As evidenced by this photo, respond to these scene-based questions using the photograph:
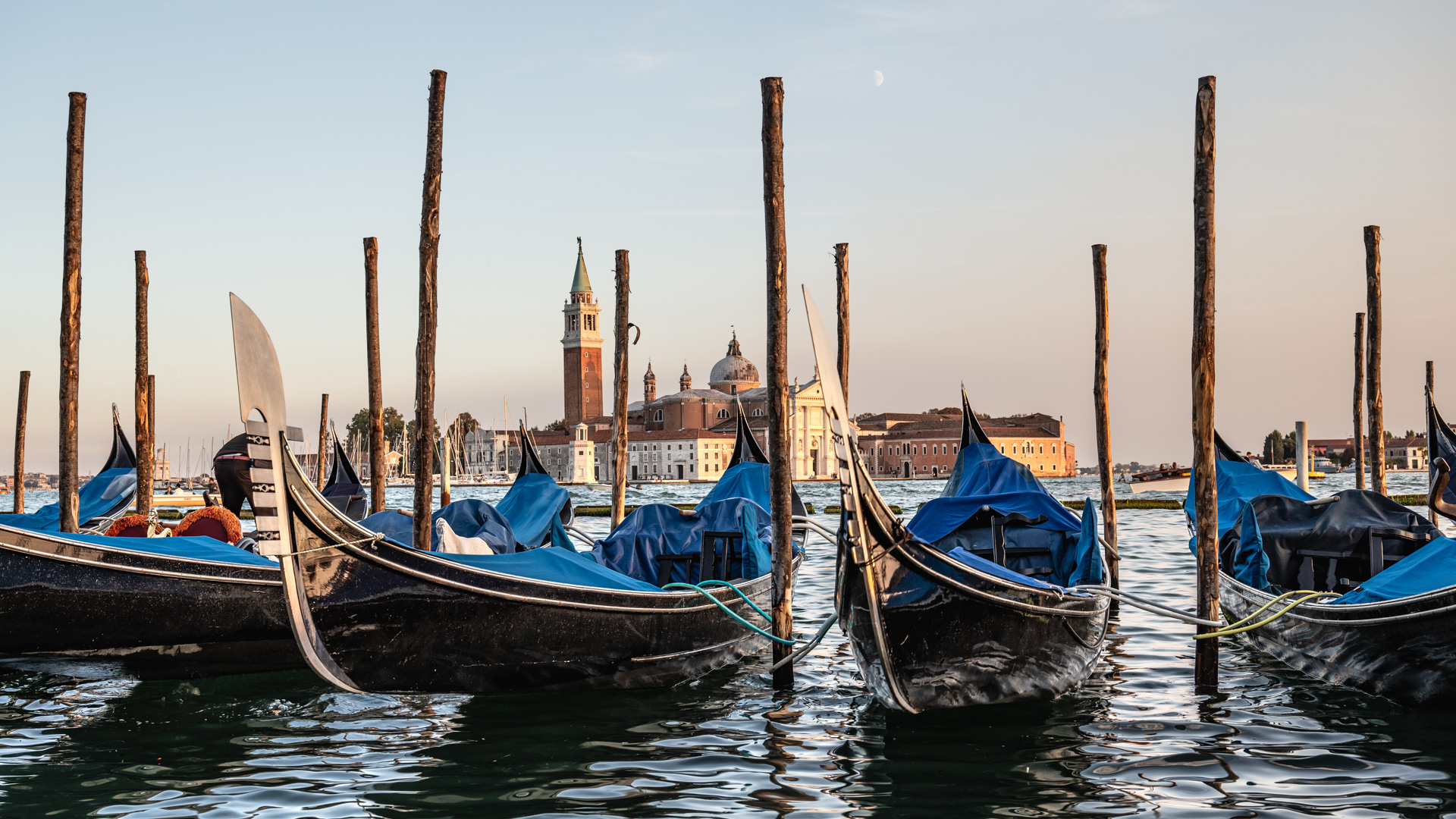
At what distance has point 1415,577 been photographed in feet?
16.5

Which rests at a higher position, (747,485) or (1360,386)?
(1360,386)

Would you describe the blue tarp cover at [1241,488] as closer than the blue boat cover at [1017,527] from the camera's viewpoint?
No

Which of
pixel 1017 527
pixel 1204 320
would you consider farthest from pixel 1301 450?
pixel 1204 320

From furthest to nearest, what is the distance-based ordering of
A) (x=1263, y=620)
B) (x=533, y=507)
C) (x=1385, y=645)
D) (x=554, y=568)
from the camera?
(x=533, y=507), (x=1263, y=620), (x=554, y=568), (x=1385, y=645)

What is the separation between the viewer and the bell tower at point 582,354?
236 feet

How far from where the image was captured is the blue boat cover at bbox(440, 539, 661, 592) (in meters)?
4.99

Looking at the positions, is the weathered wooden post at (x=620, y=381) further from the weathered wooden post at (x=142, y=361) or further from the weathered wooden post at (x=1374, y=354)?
the weathered wooden post at (x=1374, y=354)

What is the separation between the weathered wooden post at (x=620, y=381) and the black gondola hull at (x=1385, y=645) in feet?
15.3

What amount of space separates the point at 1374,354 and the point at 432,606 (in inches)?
302

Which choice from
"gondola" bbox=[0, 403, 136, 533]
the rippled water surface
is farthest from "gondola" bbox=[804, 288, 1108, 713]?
"gondola" bbox=[0, 403, 136, 533]

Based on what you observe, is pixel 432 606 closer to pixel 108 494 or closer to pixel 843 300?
pixel 843 300

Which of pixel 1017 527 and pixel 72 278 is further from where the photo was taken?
pixel 72 278

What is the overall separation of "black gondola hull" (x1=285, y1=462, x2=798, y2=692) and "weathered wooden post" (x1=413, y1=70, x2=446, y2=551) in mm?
1760

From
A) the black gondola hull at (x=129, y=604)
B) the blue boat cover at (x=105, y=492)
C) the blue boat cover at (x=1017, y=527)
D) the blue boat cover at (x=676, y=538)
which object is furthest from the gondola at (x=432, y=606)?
the blue boat cover at (x=105, y=492)
